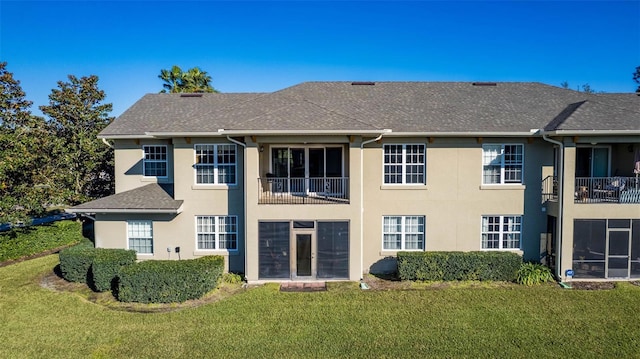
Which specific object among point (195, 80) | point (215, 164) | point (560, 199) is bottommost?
point (560, 199)

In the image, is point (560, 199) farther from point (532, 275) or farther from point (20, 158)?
point (20, 158)

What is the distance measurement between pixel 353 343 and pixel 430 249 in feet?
22.4

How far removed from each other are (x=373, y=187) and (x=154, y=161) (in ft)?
31.6

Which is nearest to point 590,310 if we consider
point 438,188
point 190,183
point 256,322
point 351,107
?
point 438,188

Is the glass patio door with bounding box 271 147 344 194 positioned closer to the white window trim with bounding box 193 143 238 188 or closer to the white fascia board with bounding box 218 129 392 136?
the white window trim with bounding box 193 143 238 188

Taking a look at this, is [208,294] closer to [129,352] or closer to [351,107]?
[129,352]

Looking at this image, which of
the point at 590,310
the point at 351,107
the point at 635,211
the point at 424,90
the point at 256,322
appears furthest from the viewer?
the point at 424,90

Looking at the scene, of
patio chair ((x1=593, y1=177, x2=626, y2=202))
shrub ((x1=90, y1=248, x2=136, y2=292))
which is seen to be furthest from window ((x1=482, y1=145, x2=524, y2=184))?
shrub ((x1=90, y1=248, x2=136, y2=292))

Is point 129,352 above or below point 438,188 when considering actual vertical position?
below

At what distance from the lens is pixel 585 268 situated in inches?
528

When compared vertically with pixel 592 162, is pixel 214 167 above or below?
below

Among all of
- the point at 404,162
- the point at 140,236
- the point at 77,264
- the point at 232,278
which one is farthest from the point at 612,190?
the point at 77,264

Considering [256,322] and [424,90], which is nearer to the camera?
[256,322]

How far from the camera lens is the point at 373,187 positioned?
14359 mm
